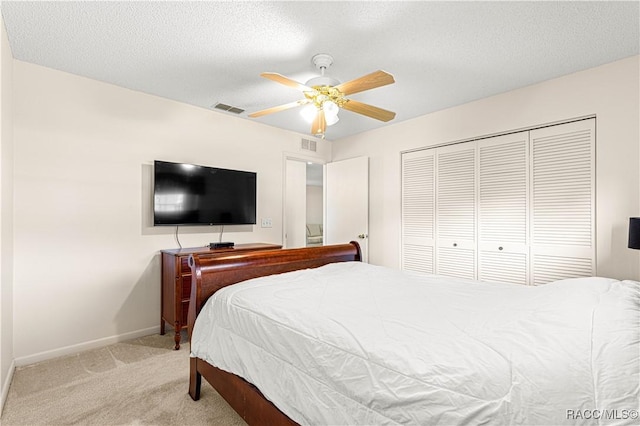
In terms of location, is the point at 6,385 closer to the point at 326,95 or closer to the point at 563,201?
the point at 326,95

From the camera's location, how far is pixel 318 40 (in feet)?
7.53

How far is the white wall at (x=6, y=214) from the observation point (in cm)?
207

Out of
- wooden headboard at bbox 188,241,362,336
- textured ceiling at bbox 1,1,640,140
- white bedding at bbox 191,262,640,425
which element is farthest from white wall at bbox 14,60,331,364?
white bedding at bbox 191,262,640,425

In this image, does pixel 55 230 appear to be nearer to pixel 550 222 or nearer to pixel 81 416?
pixel 81 416

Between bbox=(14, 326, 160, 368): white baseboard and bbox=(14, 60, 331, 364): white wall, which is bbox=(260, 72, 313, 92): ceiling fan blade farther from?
bbox=(14, 326, 160, 368): white baseboard

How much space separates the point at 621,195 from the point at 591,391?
2534 mm

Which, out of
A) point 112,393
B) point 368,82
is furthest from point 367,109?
point 112,393

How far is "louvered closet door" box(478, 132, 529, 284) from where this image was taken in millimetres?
3191

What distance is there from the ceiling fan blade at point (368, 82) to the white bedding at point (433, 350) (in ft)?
4.46

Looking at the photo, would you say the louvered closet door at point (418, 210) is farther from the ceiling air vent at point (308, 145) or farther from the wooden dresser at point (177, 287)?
the wooden dresser at point (177, 287)

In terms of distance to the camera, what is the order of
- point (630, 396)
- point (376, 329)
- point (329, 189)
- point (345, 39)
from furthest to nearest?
point (329, 189)
point (345, 39)
point (376, 329)
point (630, 396)

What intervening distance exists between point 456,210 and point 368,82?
2.14 m

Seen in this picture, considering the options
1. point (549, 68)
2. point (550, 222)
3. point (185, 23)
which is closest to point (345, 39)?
point (185, 23)

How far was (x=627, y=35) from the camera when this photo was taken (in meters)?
2.26
